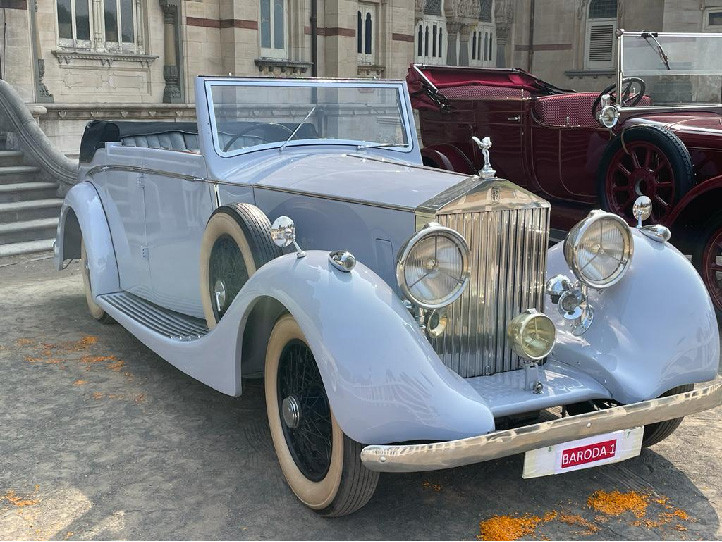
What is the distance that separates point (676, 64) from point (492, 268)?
4.66 metres

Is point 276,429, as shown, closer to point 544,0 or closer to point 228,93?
point 228,93

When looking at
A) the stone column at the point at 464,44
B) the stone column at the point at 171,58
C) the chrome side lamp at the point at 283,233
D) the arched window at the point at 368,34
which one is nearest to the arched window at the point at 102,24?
the stone column at the point at 171,58

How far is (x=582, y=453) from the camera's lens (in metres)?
2.77

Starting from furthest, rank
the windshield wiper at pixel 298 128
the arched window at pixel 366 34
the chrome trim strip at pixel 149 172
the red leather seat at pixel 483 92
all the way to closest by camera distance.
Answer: the arched window at pixel 366 34
the red leather seat at pixel 483 92
the windshield wiper at pixel 298 128
the chrome trim strip at pixel 149 172

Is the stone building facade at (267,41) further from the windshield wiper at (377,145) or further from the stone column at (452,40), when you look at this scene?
the windshield wiper at (377,145)

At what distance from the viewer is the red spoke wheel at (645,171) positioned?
18.8 ft

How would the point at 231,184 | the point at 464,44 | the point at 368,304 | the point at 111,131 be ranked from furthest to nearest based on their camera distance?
the point at 464,44, the point at 111,131, the point at 231,184, the point at 368,304

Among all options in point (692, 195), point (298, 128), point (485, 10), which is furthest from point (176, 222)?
point (485, 10)

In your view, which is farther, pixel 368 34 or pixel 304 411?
pixel 368 34

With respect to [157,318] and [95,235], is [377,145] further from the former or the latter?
[95,235]

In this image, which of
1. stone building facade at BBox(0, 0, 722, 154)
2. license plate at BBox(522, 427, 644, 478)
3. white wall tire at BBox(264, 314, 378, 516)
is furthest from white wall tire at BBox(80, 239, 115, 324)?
stone building facade at BBox(0, 0, 722, 154)

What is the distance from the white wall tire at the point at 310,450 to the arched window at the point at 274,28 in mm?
11952

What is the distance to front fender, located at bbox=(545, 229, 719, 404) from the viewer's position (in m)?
3.04

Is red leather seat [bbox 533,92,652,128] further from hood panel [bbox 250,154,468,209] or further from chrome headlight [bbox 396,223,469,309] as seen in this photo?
chrome headlight [bbox 396,223,469,309]
